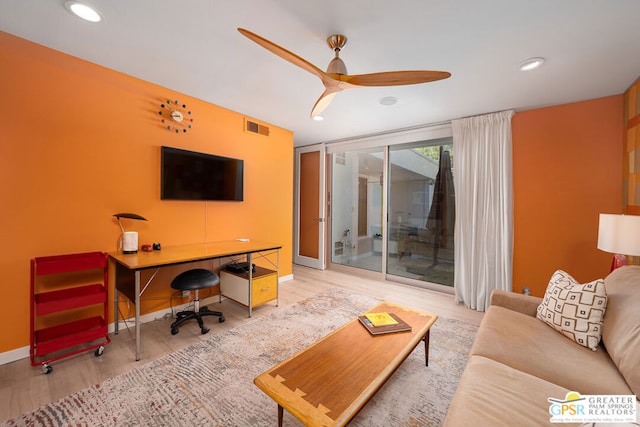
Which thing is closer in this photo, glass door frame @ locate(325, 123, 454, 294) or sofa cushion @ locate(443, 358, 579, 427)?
sofa cushion @ locate(443, 358, 579, 427)

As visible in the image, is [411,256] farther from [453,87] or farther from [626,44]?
[626,44]

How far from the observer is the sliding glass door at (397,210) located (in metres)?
3.80

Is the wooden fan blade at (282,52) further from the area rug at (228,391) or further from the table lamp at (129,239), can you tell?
the area rug at (228,391)

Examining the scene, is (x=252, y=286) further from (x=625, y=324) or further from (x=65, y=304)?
(x=625, y=324)

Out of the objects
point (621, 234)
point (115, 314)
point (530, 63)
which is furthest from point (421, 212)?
point (115, 314)

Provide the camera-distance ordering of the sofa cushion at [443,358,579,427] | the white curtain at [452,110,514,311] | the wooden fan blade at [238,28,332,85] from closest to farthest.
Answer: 1. the sofa cushion at [443,358,579,427]
2. the wooden fan blade at [238,28,332,85]
3. the white curtain at [452,110,514,311]

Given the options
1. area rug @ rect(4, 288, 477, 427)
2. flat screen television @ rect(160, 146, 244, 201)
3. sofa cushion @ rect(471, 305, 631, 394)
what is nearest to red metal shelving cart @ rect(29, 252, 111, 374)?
area rug @ rect(4, 288, 477, 427)

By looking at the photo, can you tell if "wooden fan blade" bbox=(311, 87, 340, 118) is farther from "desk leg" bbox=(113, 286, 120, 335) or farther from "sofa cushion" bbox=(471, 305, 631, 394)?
"desk leg" bbox=(113, 286, 120, 335)

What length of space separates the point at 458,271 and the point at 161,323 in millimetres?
3697

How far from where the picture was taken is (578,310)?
1573 mm

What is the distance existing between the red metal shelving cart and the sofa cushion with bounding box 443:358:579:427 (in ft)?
8.44

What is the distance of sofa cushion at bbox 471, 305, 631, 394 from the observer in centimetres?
122

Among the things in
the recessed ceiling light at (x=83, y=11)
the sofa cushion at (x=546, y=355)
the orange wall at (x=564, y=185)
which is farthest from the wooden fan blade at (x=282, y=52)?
the orange wall at (x=564, y=185)

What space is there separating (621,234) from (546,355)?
1396 millimetres
